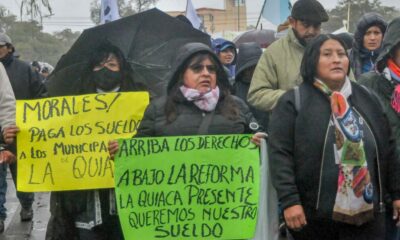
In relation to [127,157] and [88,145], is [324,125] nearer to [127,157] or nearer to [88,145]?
[127,157]

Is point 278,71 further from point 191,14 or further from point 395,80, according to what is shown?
point 191,14

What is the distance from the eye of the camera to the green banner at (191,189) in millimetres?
3893

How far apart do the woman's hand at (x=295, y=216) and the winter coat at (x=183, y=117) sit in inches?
23.6

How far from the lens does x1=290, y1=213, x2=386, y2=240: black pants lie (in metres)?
3.65

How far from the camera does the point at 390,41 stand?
4.30m

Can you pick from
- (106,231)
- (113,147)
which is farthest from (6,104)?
(113,147)

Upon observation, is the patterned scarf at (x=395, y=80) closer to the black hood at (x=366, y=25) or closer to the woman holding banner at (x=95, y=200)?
the woman holding banner at (x=95, y=200)

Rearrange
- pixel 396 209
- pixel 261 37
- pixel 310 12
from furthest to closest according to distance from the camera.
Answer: pixel 261 37 → pixel 310 12 → pixel 396 209

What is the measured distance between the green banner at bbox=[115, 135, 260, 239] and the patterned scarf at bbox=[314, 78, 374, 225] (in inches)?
20.4

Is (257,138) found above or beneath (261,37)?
above

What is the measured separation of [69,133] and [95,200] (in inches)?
17.3

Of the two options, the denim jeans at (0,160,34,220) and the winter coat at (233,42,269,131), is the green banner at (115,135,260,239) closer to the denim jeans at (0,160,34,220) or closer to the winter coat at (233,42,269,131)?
the winter coat at (233,42,269,131)

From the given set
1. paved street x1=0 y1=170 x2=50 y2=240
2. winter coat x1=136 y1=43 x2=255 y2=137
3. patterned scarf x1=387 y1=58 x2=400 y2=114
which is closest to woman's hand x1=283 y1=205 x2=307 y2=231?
winter coat x1=136 y1=43 x2=255 y2=137

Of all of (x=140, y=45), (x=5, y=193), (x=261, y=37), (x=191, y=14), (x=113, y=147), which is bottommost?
(x=5, y=193)
